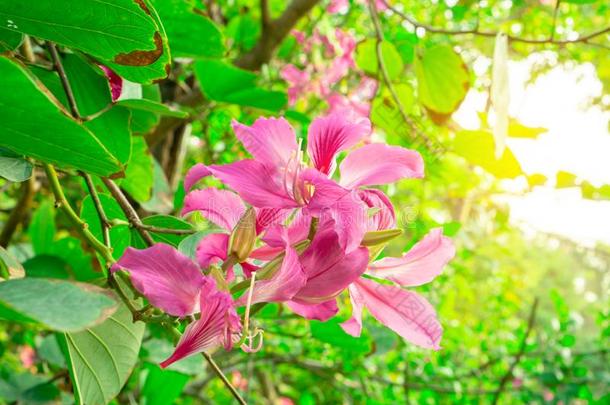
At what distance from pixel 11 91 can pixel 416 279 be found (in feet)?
0.74

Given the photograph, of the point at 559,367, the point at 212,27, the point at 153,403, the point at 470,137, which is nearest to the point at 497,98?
the point at 470,137

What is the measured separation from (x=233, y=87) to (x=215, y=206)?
0.95 feet

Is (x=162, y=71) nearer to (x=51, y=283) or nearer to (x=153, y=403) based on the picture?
(x=51, y=283)

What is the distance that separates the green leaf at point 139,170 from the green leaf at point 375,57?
12.4 inches

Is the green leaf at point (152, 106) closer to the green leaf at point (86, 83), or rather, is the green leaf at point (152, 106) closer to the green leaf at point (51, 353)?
the green leaf at point (86, 83)

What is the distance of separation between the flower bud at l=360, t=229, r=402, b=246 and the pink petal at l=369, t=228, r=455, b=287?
1.8 inches

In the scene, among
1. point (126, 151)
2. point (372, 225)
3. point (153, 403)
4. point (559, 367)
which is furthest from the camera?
point (559, 367)

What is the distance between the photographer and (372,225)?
0.31 m

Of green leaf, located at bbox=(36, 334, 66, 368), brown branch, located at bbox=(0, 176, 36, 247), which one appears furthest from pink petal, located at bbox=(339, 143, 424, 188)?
green leaf, located at bbox=(36, 334, 66, 368)

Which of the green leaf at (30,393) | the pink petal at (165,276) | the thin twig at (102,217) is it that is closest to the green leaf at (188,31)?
the thin twig at (102,217)

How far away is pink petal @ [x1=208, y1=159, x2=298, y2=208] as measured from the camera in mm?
287

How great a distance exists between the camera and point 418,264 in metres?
0.35

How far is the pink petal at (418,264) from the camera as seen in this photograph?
340 mm

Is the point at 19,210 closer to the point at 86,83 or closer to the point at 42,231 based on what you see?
the point at 42,231
